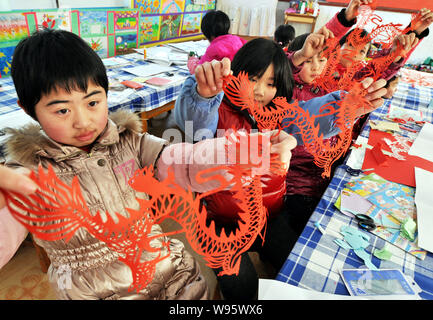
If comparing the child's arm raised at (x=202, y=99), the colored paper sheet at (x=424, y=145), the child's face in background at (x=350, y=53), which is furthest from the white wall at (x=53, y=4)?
the colored paper sheet at (x=424, y=145)

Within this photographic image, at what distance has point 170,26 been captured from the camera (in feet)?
10.4

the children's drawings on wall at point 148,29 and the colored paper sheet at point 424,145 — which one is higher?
the children's drawings on wall at point 148,29

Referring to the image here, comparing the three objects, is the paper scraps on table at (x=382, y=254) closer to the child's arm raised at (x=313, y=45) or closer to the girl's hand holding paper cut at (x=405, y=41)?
the child's arm raised at (x=313, y=45)

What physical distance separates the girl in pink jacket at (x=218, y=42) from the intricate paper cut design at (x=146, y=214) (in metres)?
1.38

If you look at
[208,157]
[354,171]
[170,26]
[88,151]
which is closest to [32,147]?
[88,151]

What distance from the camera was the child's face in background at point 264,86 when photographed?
2.69ft

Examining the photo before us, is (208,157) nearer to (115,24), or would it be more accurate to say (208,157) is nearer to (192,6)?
(115,24)

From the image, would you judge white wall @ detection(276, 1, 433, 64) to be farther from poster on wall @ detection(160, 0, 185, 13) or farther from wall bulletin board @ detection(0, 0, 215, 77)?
poster on wall @ detection(160, 0, 185, 13)

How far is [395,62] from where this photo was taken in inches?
50.5

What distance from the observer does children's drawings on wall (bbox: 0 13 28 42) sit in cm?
171

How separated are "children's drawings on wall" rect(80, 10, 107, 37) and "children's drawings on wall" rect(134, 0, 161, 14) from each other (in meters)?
0.45

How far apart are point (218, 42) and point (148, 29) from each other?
1.37 meters

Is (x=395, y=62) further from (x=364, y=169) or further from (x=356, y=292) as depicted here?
(x=356, y=292)
